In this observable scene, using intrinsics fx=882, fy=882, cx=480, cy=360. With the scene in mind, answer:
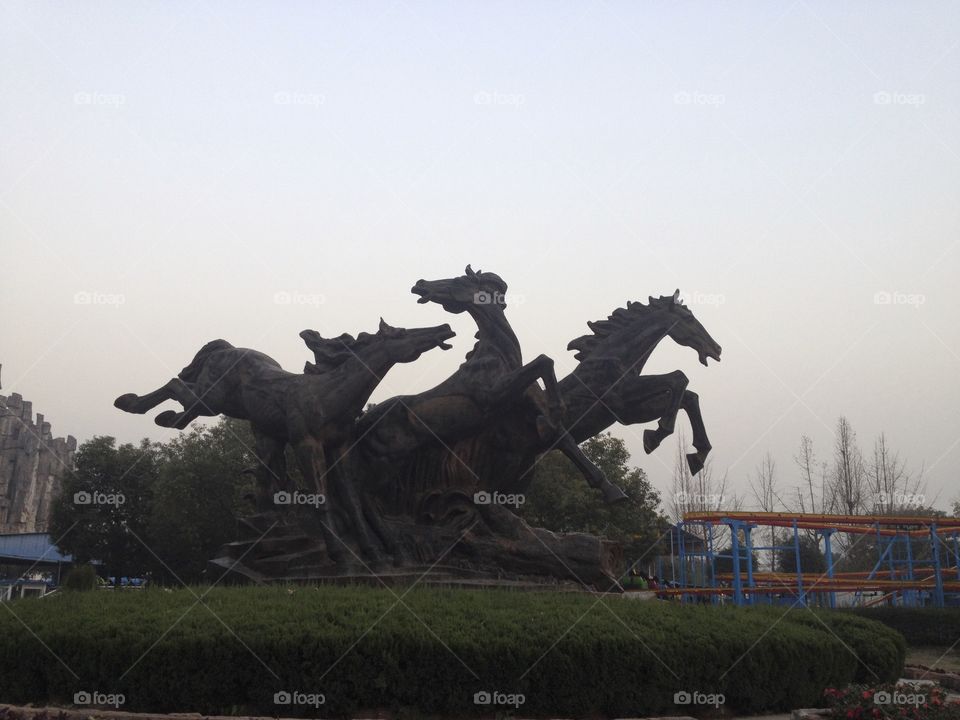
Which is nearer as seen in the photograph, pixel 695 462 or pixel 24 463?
pixel 695 462

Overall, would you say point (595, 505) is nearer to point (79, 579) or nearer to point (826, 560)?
point (826, 560)

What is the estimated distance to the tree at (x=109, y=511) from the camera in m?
32.6

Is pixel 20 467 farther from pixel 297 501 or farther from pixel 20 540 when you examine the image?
pixel 297 501

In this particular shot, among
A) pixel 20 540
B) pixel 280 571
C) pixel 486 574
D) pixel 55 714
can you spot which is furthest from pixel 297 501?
pixel 20 540

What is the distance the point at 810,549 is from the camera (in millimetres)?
33281

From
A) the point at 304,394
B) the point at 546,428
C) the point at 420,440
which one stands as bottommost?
the point at 420,440

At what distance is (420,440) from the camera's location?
12008 mm

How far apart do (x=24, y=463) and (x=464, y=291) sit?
4594cm

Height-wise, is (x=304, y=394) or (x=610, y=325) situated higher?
(x=610, y=325)

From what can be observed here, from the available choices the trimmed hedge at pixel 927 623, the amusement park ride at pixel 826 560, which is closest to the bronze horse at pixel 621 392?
the amusement park ride at pixel 826 560

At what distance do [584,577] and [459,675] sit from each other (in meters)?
4.39

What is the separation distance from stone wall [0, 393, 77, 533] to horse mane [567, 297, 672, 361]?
42.4 m

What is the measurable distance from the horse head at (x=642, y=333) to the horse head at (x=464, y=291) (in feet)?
4.85

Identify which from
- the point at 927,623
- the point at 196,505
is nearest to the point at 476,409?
the point at 927,623
